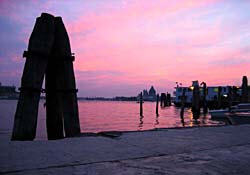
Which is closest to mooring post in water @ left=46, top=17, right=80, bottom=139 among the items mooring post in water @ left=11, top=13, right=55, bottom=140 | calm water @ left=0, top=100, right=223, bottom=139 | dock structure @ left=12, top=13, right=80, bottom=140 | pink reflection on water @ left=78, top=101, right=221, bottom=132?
dock structure @ left=12, top=13, right=80, bottom=140

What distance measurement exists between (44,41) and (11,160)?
153 inches

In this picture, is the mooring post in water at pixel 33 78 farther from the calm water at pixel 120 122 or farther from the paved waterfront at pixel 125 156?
the calm water at pixel 120 122

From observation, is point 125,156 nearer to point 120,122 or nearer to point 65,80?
point 65,80

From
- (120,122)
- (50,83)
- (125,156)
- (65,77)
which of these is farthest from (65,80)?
(120,122)

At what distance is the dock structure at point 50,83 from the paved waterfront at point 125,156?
131 cm

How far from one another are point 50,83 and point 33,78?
49.1 inches

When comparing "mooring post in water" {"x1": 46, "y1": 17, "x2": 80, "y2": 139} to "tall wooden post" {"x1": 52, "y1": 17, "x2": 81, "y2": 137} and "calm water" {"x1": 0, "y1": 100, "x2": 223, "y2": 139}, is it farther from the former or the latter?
"calm water" {"x1": 0, "y1": 100, "x2": 223, "y2": 139}

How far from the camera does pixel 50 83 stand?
27.8 feet

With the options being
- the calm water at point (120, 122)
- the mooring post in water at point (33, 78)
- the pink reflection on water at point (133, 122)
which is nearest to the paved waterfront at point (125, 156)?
the mooring post in water at point (33, 78)

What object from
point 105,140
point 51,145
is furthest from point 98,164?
point 105,140

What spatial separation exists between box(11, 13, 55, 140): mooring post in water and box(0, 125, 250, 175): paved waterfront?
1.24 meters

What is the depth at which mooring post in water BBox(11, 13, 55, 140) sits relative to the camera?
6.99m

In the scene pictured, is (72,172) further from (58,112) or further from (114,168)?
(58,112)

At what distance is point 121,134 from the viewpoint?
7512mm
